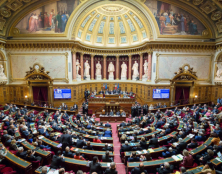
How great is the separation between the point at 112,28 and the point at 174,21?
34.0 feet

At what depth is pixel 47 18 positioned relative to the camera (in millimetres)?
18016

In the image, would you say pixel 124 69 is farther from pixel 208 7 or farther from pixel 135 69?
pixel 208 7

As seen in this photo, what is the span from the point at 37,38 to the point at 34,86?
6683mm

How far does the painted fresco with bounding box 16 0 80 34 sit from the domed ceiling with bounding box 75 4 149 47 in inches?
116

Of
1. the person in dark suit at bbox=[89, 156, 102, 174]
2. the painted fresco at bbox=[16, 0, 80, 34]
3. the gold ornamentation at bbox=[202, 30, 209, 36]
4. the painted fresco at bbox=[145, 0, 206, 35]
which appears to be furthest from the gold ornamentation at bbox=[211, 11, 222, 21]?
the person in dark suit at bbox=[89, 156, 102, 174]

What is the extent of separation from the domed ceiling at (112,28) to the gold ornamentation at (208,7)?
755 cm

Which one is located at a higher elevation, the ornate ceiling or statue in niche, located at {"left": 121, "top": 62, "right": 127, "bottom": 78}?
the ornate ceiling

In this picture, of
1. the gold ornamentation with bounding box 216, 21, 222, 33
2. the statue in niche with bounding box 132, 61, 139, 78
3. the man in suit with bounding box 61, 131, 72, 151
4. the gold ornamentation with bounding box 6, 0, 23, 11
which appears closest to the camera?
the man in suit with bounding box 61, 131, 72, 151

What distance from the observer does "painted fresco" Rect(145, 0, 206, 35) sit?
1819cm

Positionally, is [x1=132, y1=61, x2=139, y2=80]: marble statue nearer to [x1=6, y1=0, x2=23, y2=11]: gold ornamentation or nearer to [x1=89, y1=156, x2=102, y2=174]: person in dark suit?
[x1=6, y1=0, x2=23, y2=11]: gold ornamentation

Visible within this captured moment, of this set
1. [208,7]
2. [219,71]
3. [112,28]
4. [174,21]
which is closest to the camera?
[208,7]

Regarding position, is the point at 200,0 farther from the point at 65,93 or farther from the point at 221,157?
the point at 65,93

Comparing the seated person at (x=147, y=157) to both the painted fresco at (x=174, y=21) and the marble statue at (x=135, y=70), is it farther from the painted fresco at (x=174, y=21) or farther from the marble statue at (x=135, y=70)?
the marble statue at (x=135, y=70)

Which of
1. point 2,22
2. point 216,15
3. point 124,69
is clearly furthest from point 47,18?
point 216,15
